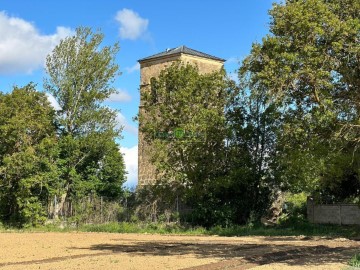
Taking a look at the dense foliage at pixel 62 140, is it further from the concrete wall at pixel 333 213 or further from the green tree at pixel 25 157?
the concrete wall at pixel 333 213

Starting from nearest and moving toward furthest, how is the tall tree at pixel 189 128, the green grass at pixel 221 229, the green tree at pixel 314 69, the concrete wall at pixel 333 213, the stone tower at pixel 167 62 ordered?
the green tree at pixel 314 69 < the green grass at pixel 221 229 < the concrete wall at pixel 333 213 < the tall tree at pixel 189 128 < the stone tower at pixel 167 62

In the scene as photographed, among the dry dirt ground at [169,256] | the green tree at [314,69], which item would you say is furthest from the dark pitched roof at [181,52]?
the green tree at [314,69]

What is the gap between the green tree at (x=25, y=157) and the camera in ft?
88.6

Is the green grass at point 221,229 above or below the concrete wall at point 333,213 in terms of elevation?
below

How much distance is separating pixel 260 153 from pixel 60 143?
40.1ft

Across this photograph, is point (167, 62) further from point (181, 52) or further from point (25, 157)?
point (25, 157)

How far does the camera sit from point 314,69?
11836 mm

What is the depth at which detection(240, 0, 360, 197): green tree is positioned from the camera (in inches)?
459

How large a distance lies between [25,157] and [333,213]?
16.8 m

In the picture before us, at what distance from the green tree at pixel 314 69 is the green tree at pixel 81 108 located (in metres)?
19.9

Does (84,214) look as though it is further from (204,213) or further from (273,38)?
(273,38)

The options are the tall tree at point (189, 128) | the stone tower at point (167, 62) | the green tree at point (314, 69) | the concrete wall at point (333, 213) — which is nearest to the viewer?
the green tree at point (314, 69)

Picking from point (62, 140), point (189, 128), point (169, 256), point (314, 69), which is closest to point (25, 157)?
point (62, 140)

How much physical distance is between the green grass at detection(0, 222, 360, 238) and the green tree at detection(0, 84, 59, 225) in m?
1.27
